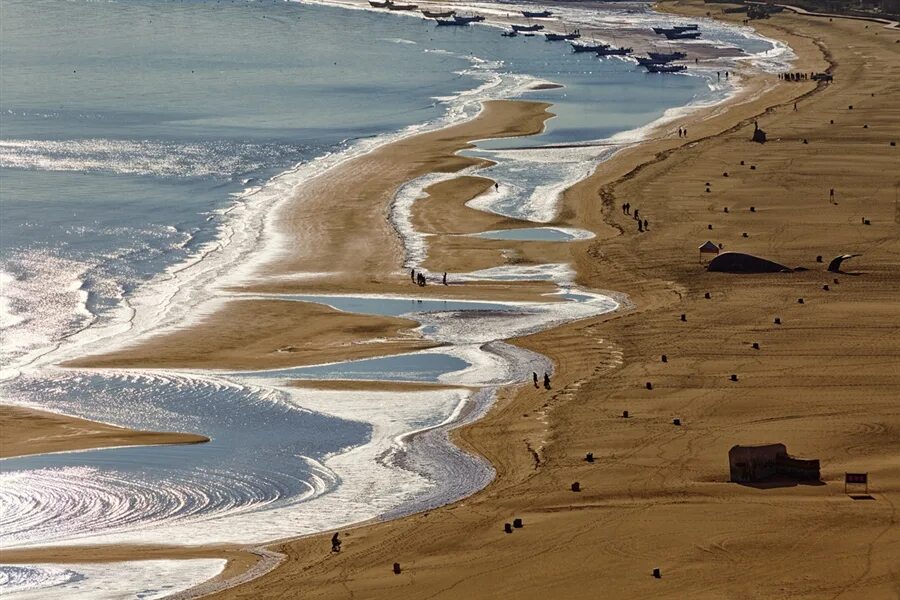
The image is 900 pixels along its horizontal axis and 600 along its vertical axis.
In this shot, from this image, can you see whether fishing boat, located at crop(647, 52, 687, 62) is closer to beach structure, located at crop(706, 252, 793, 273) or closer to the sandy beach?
the sandy beach

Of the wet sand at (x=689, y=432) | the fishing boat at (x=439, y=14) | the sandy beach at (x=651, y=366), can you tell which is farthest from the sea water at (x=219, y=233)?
the fishing boat at (x=439, y=14)

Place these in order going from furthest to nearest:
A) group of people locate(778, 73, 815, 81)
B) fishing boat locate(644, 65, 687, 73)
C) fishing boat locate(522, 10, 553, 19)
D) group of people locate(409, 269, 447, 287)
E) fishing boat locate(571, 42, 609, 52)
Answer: fishing boat locate(522, 10, 553, 19) → fishing boat locate(571, 42, 609, 52) → fishing boat locate(644, 65, 687, 73) → group of people locate(778, 73, 815, 81) → group of people locate(409, 269, 447, 287)

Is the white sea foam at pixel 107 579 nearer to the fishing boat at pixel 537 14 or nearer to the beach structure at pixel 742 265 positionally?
the beach structure at pixel 742 265

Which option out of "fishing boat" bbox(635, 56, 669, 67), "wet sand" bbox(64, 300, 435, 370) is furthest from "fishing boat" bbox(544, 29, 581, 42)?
"wet sand" bbox(64, 300, 435, 370)

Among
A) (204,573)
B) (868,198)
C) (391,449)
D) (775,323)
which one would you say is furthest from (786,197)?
(204,573)

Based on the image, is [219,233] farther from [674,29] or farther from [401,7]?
[401,7]

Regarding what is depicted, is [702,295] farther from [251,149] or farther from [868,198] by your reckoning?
[251,149]

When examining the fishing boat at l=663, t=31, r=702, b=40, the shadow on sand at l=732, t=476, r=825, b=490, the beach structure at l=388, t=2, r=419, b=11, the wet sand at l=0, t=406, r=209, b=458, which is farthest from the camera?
the beach structure at l=388, t=2, r=419, b=11

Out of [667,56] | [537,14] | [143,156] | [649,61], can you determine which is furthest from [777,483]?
[537,14]
